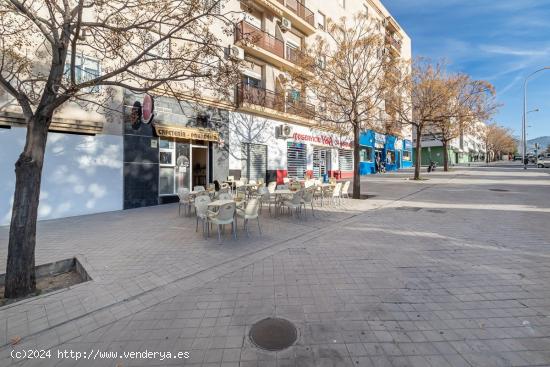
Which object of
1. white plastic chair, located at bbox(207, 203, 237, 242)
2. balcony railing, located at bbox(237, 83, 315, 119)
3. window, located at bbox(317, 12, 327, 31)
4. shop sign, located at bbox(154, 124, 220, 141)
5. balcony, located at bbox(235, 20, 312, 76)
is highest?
window, located at bbox(317, 12, 327, 31)

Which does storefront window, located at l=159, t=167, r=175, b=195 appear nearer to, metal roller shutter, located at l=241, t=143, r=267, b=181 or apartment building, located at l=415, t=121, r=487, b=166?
metal roller shutter, located at l=241, t=143, r=267, b=181

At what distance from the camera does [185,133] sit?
1219 cm

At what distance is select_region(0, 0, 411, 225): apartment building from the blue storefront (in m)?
6.25

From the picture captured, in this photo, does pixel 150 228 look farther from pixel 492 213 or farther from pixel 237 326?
pixel 492 213

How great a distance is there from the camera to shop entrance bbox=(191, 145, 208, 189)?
1395cm

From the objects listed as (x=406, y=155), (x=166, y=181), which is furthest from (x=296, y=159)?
(x=406, y=155)

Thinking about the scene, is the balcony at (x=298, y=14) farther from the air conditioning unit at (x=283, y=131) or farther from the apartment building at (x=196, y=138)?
the air conditioning unit at (x=283, y=131)

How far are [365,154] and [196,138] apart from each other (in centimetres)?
2182

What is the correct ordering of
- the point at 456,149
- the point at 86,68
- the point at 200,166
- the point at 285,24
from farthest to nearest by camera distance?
the point at 456,149 < the point at 285,24 < the point at 200,166 < the point at 86,68

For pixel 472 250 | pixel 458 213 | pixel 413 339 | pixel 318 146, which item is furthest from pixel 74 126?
pixel 318 146

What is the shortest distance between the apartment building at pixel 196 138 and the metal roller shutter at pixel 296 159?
72 millimetres

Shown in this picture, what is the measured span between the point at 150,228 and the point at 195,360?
228 inches

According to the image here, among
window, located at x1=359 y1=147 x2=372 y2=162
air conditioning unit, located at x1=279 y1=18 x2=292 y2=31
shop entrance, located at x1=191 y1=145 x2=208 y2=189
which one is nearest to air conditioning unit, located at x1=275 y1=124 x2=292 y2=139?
shop entrance, located at x1=191 y1=145 x2=208 y2=189

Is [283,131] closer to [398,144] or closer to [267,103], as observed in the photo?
[267,103]
